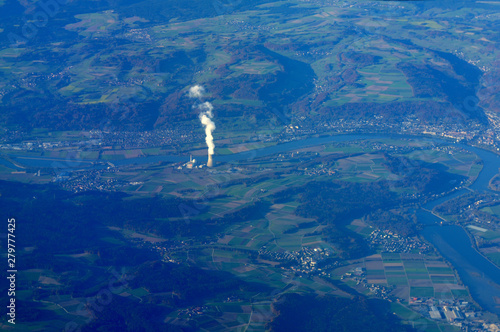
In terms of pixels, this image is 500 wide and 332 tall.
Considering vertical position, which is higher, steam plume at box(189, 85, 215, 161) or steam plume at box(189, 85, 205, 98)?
steam plume at box(189, 85, 205, 98)

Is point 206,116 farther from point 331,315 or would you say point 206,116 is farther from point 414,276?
point 331,315

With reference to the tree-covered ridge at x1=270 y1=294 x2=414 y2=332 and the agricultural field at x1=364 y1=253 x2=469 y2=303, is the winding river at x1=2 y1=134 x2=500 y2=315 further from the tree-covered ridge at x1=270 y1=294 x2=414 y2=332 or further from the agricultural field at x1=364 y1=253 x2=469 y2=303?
the tree-covered ridge at x1=270 y1=294 x2=414 y2=332

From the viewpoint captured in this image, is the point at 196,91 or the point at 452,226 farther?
the point at 196,91

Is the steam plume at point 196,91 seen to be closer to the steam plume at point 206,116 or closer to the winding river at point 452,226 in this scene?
the steam plume at point 206,116

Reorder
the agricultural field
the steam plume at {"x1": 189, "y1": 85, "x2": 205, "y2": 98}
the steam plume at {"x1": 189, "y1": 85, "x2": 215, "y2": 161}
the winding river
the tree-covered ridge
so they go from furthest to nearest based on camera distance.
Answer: the steam plume at {"x1": 189, "y1": 85, "x2": 205, "y2": 98} < the steam plume at {"x1": 189, "y1": 85, "x2": 215, "y2": 161} < the winding river < the agricultural field < the tree-covered ridge

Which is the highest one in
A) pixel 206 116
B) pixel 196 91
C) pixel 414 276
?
pixel 196 91

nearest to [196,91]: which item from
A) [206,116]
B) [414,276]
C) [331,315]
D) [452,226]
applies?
[206,116]

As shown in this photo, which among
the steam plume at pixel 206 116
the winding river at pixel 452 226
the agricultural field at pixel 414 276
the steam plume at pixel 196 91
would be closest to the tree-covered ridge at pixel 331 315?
the agricultural field at pixel 414 276

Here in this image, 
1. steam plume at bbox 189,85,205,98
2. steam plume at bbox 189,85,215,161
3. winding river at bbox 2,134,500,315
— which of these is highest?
steam plume at bbox 189,85,205,98

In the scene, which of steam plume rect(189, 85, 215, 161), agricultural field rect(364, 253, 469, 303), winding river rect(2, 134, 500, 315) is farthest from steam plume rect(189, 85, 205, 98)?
agricultural field rect(364, 253, 469, 303)

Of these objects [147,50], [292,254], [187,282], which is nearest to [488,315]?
[292,254]
